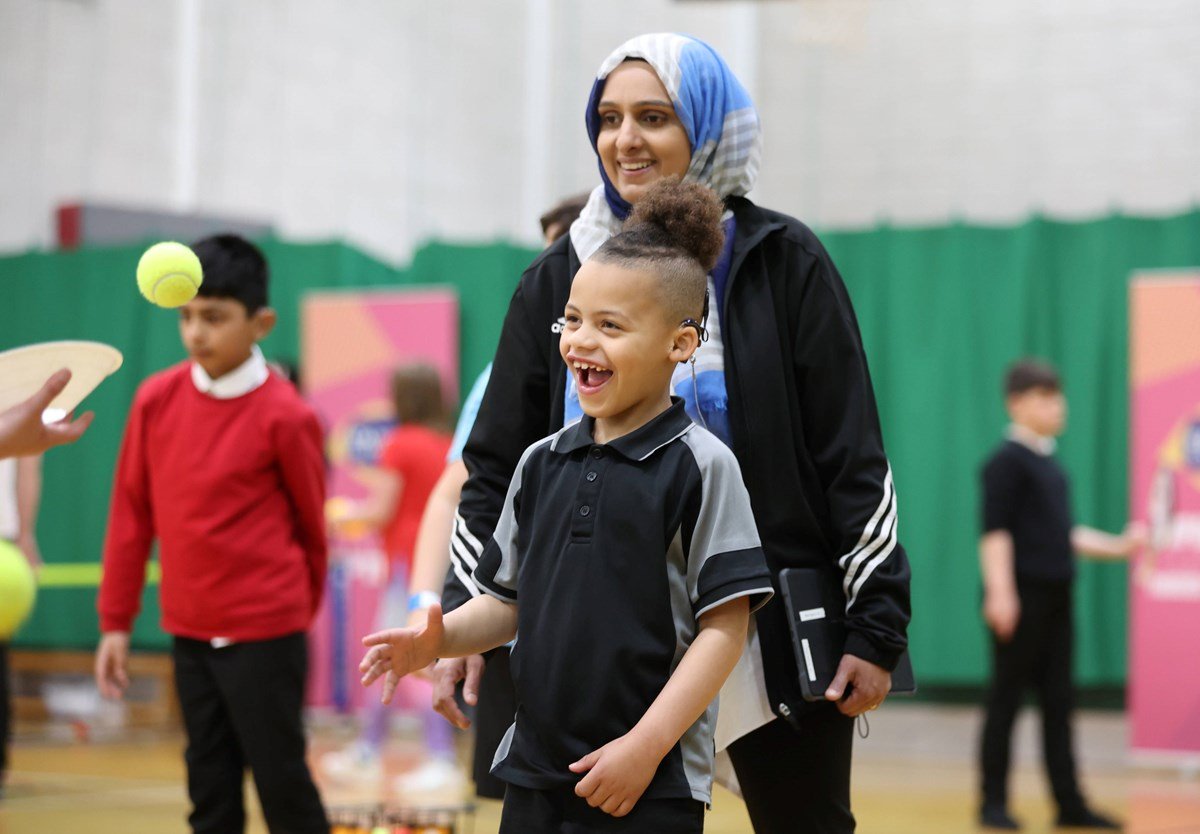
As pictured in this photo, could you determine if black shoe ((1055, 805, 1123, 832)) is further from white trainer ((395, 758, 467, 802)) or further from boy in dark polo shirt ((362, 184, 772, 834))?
boy in dark polo shirt ((362, 184, 772, 834))

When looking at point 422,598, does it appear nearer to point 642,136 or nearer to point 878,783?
point 642,136

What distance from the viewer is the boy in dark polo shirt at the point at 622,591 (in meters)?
2.06

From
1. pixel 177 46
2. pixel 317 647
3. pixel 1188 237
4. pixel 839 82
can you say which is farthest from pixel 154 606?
pixel 1188 237

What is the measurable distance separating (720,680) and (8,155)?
9.92 m

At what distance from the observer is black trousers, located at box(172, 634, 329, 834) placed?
138 inches

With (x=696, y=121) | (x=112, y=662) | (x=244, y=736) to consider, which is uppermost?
(x=696, y=121)

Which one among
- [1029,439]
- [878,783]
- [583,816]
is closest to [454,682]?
[583,816]

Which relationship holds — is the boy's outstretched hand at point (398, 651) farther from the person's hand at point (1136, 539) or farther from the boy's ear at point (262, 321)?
the person's hand at point (1136, 539)

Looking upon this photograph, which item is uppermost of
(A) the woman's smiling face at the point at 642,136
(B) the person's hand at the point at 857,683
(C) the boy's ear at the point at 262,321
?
(A) the woman's smiling face at the point at 642,136

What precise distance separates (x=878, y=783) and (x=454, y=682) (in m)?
4.66

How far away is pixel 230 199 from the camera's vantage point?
428 inches

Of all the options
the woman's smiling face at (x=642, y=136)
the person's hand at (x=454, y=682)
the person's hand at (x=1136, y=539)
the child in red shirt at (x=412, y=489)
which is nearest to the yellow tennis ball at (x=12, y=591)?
the child in red shirt at (x=412, y=489)

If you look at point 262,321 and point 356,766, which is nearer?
point 262,321

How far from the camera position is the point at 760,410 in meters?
2.39
